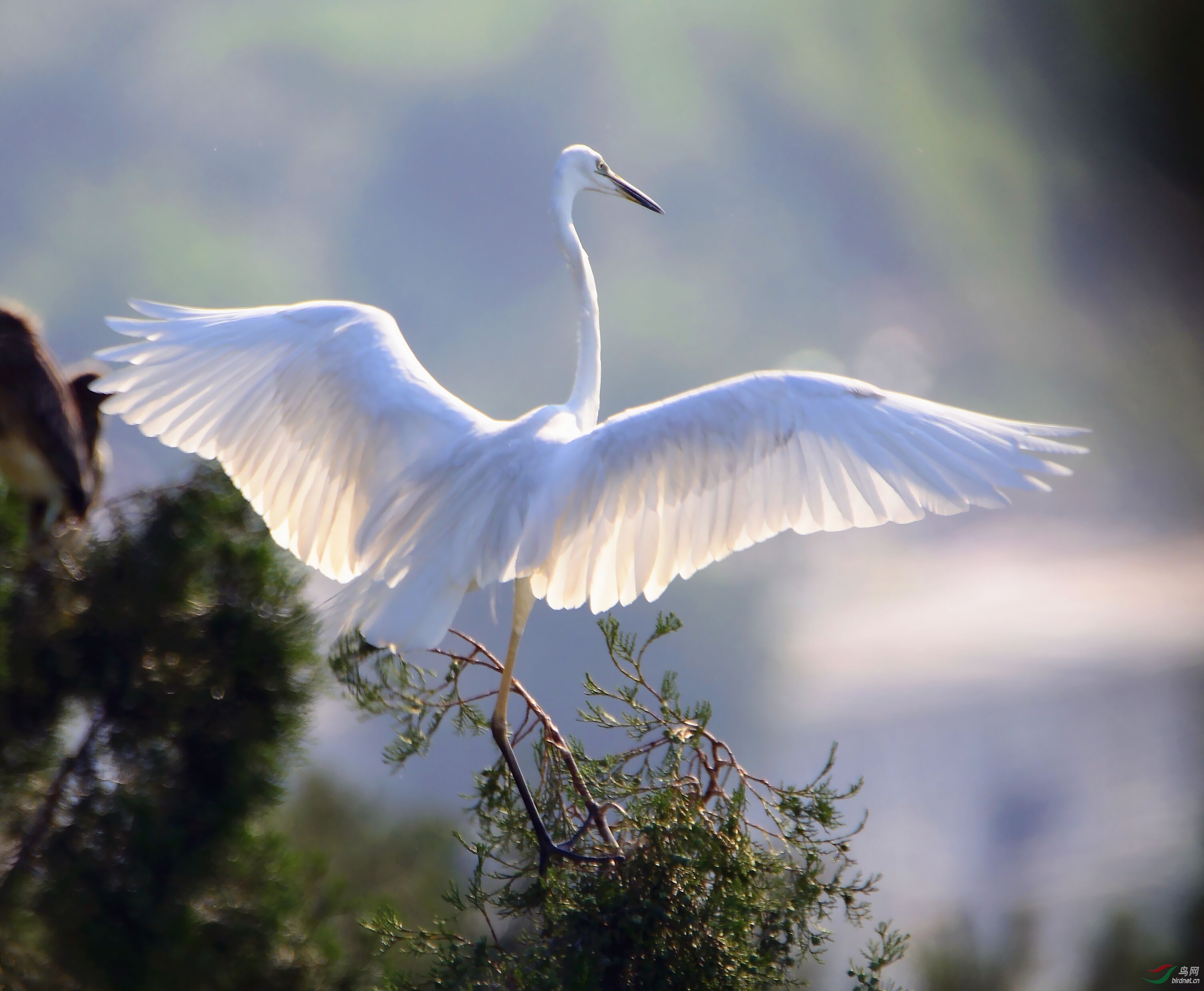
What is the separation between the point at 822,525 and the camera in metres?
1.27

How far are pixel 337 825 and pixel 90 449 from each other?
0.99m

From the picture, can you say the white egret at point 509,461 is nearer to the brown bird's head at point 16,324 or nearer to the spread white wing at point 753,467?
the spread white wing at point 753,467

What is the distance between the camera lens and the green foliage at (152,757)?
1202 millimetres

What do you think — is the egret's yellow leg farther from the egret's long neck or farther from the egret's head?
the egret's head

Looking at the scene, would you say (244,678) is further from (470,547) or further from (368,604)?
(470,547)

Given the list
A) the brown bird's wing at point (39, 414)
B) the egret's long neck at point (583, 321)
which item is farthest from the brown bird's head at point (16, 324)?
the egret's long neck at point (583, 321)

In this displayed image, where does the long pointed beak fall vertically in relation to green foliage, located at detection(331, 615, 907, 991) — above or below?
above

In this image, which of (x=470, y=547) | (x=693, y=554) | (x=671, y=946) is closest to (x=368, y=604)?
(x=470, y=547)

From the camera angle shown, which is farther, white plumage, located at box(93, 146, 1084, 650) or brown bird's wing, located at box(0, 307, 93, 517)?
brown bird's wing, located at box(0, 307, 93, 517)

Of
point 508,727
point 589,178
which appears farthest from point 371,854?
point 589,178

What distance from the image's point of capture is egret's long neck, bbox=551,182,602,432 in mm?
1686

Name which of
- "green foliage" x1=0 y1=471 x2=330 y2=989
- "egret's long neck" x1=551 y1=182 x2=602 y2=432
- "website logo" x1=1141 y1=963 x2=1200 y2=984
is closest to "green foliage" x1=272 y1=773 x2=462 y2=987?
"green foliage" x1=0 y1=471 x2=330 y2=989

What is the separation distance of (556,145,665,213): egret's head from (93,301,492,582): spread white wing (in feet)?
1.71

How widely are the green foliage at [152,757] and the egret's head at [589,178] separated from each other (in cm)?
94
